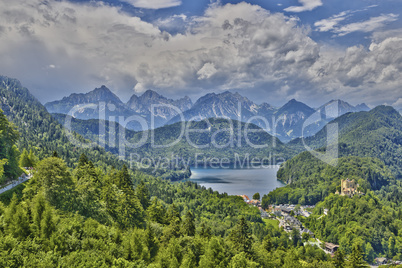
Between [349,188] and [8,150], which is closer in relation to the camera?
[8,150]

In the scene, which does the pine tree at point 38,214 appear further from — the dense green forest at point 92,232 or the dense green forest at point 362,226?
the dense green forest at point 362,226

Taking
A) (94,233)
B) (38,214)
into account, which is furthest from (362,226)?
(38,214)

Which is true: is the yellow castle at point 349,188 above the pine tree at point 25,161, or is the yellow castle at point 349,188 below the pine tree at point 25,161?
below

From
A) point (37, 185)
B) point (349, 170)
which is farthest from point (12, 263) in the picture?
point (349, 170)

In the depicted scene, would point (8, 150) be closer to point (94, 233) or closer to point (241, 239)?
point (94, 233)

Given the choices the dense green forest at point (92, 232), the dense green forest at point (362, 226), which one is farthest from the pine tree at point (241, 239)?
the dense green forest at point (362, 226)

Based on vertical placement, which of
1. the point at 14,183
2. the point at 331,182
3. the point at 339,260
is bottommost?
the point at 331,182

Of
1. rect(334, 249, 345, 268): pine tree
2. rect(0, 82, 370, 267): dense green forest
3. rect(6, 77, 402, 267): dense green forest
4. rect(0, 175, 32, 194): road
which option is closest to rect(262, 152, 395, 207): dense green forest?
rect(6, 77, 402, 267): dense green forest

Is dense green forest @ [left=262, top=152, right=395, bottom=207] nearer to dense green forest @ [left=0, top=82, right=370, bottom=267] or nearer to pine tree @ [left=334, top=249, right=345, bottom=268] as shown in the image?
pine tree @ [left=334, top=249, right=345, bottom=268]

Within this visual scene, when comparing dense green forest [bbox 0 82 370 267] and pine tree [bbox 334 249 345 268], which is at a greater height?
dense green forest [bbox 0 82 370 267]

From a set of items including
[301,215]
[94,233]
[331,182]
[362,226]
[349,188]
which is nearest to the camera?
[94,233]

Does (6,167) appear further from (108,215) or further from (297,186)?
(297,186)
